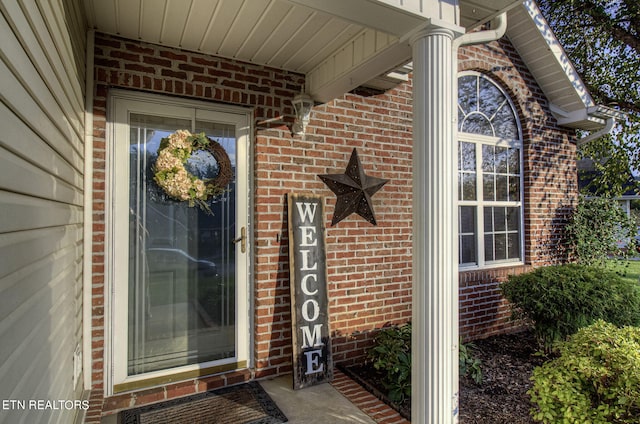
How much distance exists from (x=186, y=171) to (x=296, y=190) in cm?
94

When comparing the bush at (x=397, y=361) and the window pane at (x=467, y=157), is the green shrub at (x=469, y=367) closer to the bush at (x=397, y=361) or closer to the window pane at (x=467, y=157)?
the bush at (x=397, y=361)

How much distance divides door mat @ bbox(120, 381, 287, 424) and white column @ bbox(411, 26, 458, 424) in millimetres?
1147

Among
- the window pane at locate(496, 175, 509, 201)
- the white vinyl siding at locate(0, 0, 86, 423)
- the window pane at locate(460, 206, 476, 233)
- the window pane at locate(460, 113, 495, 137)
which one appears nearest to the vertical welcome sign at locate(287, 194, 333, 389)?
the white vinyl siding at locate(0, 0, 86, 423)

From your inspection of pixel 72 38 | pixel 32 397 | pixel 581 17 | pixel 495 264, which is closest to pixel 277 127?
pixel 72 38

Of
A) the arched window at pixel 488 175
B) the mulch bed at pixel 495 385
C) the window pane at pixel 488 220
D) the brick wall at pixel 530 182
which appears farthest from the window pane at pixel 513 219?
the mulch bed at pixel 495 385

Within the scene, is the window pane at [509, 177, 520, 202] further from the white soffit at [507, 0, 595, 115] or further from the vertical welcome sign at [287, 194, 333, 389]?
the vertical welcome sign at [287, 194, 333, 389]

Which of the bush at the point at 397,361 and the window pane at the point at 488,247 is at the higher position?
the window pane at the point at 488,247

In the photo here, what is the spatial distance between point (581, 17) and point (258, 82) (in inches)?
275

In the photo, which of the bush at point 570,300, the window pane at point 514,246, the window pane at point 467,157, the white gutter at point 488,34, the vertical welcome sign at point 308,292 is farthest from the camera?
the window pane at point 514,246

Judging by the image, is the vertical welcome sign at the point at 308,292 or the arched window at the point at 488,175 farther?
the arched window at the point at 488,175

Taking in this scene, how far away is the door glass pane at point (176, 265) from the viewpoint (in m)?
2.84

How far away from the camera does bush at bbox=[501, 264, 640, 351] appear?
370cm

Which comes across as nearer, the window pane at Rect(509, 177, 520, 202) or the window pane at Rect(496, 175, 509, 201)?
the window pane at Rect(496, 175, 509, 201)

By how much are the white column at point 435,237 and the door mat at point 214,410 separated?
1.15 meters
